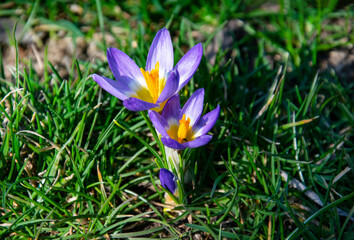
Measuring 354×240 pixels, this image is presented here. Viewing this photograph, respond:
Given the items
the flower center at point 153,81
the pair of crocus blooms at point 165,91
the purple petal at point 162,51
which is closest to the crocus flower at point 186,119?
the pair of crocus blooms at point 165,91

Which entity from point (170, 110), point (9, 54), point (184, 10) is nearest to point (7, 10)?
point (9, 54)

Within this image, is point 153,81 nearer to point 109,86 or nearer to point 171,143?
point 109,86

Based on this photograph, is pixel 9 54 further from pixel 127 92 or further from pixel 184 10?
pixel 127 92

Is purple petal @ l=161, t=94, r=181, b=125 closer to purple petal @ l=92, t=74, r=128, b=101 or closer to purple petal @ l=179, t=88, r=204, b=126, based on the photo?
purple petal @ l=179, t=88, r=204, b=126

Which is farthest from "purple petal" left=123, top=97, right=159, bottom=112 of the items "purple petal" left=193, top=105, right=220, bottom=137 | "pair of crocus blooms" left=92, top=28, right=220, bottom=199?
"purple petal" left=193, top=105, right=220, bottom=137

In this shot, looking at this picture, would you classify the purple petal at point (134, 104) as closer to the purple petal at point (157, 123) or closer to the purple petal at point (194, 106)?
the purple petal at point (157, 123)
